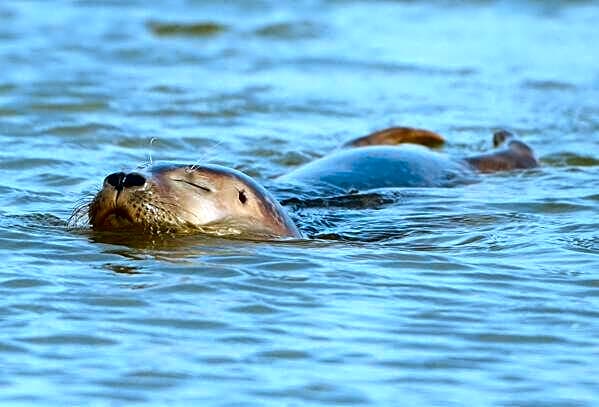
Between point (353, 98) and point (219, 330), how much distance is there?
7282 millimetres

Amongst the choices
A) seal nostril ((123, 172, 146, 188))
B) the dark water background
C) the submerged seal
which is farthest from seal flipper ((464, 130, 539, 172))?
seal nostril ((123, 172, 146, 188))

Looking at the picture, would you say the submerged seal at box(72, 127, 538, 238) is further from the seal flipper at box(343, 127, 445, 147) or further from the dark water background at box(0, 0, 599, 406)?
the seal flipper at box(343, 127, 445, 147)

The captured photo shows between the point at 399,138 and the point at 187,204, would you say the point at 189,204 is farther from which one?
the point at 399,138

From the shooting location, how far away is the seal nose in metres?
6.29

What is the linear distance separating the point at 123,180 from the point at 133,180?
48 mm

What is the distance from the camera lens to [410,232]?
283 inches

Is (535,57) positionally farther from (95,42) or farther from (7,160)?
(7,160)

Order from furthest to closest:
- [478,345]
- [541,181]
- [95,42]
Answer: [95,42] < [541,181] < [478,345]

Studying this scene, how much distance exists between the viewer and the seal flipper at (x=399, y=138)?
9.78 m

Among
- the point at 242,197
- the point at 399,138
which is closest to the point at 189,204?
the point at 242,197

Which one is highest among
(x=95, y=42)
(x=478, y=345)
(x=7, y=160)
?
(x=95, y=42)

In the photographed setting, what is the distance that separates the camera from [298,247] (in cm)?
658

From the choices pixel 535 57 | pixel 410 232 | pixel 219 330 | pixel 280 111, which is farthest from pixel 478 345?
pixel 535 57

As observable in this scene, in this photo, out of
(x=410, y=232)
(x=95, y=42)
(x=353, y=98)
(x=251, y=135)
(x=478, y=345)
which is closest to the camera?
(x=478, y=345)
